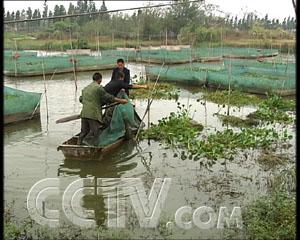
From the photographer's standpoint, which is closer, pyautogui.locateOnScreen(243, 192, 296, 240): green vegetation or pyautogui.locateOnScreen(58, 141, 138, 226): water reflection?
pyautogui.locateOnScreen(243, 192, 296, 240): green vegetation

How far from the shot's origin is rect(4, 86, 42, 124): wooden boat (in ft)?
31.2

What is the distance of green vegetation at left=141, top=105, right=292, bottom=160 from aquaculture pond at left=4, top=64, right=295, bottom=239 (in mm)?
19

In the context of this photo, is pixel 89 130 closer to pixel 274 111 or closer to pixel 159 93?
pixel 274 111

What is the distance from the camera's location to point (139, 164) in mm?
6902

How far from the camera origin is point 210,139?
790 centimetres

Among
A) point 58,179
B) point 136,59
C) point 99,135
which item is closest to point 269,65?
point 136,59

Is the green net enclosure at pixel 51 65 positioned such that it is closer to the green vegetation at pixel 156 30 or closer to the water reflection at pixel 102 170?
the green vegetation at pixel 156 30

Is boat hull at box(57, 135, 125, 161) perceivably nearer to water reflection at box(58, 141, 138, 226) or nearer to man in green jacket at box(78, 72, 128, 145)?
water reflection at box(58, 141, 138, 226)

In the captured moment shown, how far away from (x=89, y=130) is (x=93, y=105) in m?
0.49

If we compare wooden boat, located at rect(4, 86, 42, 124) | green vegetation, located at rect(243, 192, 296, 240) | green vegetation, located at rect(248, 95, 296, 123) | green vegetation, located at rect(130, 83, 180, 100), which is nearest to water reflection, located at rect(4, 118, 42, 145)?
wooden boat, located at rect(4, 86, 42, 124)

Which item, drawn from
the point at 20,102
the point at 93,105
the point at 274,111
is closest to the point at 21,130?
the point at 20,102

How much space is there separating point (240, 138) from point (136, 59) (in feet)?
59.6

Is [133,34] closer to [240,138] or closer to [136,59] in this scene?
[136,59]

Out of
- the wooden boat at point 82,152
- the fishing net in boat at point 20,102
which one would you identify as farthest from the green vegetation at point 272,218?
the fishing net in boat at point 20,102
